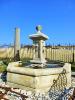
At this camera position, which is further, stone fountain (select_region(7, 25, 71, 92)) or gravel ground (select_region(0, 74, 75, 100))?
stone fountain (select_region(7, 25, 71, 92))

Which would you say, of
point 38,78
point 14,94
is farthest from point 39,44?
point 14,94

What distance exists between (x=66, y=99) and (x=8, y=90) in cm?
271

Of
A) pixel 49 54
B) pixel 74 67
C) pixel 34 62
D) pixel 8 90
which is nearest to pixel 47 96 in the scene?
pixel 8 90

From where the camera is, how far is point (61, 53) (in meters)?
21.1

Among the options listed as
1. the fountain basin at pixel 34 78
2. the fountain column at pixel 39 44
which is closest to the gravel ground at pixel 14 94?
the fountain basin at pixel 34 78

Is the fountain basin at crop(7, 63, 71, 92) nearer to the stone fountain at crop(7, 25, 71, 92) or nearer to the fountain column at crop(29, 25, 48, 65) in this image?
the stone fountain at crop(7, 25, 71, 92)

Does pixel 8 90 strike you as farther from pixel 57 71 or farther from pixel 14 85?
pixel 57 71

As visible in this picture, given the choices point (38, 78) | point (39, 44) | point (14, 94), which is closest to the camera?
point (14, 94)

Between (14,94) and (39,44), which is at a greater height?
(39,44)

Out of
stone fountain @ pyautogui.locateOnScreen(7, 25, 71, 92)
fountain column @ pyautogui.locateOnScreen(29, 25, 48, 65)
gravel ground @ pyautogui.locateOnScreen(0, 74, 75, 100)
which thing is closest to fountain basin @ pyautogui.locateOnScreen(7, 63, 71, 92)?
stone fountain @ pyautogui.locateOnScreen(7, 25, 71, 92)

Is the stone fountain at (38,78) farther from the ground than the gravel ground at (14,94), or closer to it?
farther from the ground

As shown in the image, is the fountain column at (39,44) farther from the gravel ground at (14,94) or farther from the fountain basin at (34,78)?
the gravel ground at (14,94)

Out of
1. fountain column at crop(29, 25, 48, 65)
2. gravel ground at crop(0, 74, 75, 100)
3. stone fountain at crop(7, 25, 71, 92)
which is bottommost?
gravel ground at crop(0, 74, 75, 100)

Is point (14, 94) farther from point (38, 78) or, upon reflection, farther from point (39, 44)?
point (39, 44)
